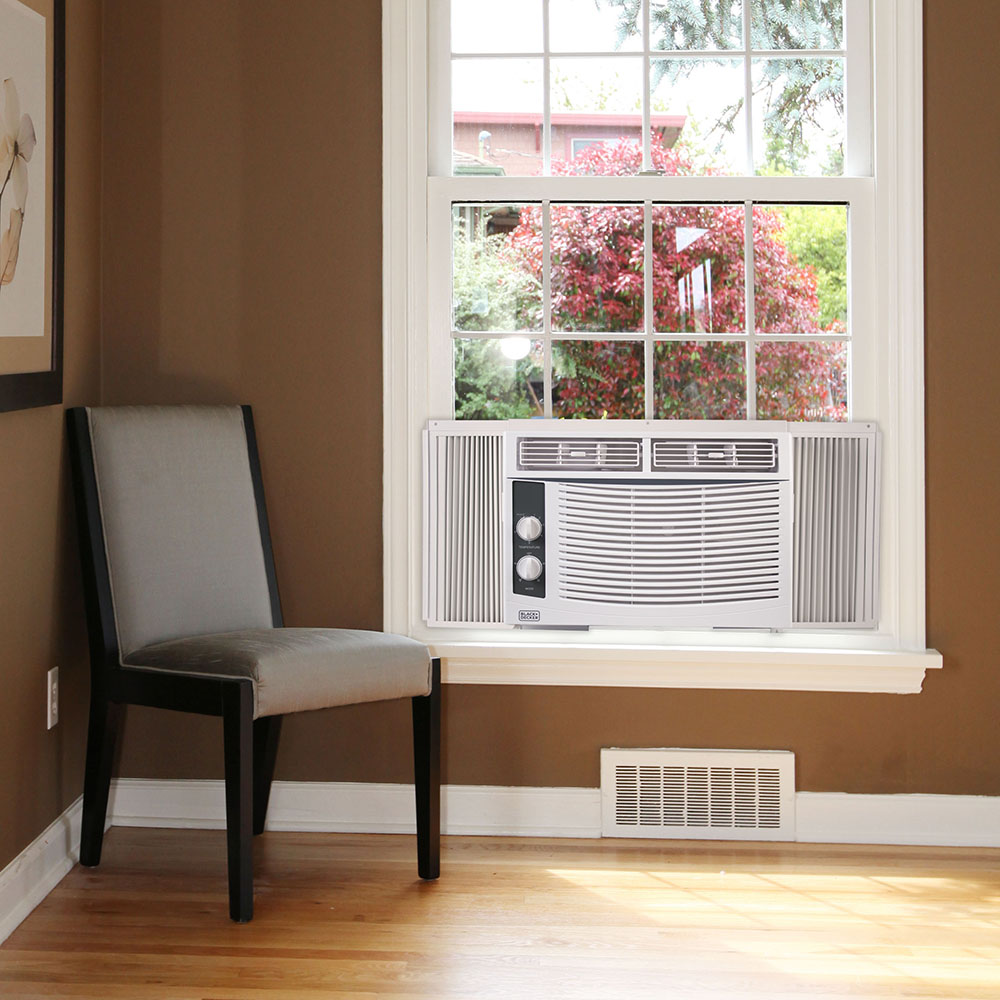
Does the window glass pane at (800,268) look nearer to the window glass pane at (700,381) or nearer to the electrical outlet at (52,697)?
the window glass pane at (700,381)

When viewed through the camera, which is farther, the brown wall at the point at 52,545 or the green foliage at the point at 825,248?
the green foliage at the point at 825,248

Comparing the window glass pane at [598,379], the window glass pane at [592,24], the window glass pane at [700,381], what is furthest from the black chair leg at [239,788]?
the window glass pane at [592,24]

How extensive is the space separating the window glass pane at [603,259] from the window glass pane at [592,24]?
402mm

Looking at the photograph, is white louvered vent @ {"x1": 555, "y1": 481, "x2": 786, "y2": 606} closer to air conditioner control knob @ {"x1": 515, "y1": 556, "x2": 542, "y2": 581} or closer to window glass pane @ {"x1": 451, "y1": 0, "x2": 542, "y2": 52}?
air conditioner control knob @ {"x1": 515, "y1": 556, "x2": 542, "y2": 581}

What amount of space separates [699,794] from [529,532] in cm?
76

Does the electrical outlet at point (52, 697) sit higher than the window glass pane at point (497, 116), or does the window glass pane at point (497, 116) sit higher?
the window glass pane at point (497, 116)

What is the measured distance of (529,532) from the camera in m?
3.02

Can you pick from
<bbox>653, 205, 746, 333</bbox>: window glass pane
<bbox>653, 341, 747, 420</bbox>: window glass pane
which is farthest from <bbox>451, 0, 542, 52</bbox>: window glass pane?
<bbox>653, 341, 747, 420</bbox>: window glass pane

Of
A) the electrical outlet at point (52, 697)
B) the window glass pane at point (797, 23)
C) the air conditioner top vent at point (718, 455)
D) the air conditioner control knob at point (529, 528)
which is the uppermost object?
the window glass pane at point (797, 23)

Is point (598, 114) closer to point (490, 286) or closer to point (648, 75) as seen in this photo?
point (648, 75)

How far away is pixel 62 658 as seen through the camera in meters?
2.87

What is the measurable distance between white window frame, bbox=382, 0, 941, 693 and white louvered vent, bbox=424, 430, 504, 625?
0.05 m

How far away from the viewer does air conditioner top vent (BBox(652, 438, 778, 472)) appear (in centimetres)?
299

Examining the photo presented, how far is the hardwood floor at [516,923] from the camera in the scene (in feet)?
7.38
